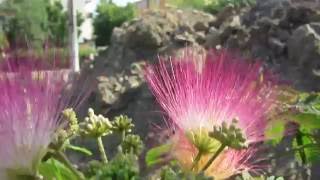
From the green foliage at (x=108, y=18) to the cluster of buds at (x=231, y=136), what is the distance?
23.4 m

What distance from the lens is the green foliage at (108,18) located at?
79.8 feet

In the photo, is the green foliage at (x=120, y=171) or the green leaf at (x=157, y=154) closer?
the green foliage at (x=120, y=171)

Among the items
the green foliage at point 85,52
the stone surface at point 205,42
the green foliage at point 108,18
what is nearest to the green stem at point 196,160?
the stone surface at point 205,42

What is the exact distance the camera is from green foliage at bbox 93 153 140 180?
63 cm

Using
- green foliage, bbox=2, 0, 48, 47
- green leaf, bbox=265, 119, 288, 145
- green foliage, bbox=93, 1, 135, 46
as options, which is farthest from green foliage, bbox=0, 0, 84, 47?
green foliage, bbox=93, 1, 135, 46

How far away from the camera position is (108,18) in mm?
25359

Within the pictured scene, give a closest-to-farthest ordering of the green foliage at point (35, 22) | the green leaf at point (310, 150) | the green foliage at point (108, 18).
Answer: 1. the green foliage at point (35, 22)
2. the green leaf at point (310, 150)
3. the green foliage at point (108, 18)

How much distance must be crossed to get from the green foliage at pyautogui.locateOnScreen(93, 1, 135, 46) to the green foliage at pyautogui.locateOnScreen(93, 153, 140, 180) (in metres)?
23.4

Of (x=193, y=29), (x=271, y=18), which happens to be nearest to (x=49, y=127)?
(x=271, y=18)

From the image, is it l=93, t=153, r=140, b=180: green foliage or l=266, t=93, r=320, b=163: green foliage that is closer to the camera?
l=93, t=153, r=140, b=180: green foliage

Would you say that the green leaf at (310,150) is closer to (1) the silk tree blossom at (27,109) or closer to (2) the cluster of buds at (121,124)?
(2) the cluster of buds at (121,124)

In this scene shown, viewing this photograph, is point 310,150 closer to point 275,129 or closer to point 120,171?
point 275,129

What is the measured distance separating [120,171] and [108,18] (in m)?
24.9

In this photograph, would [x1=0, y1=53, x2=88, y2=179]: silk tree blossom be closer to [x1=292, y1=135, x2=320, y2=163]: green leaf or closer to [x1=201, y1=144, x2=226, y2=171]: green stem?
[x1=201, y1=144, x2=226, y2=171]: green stem
